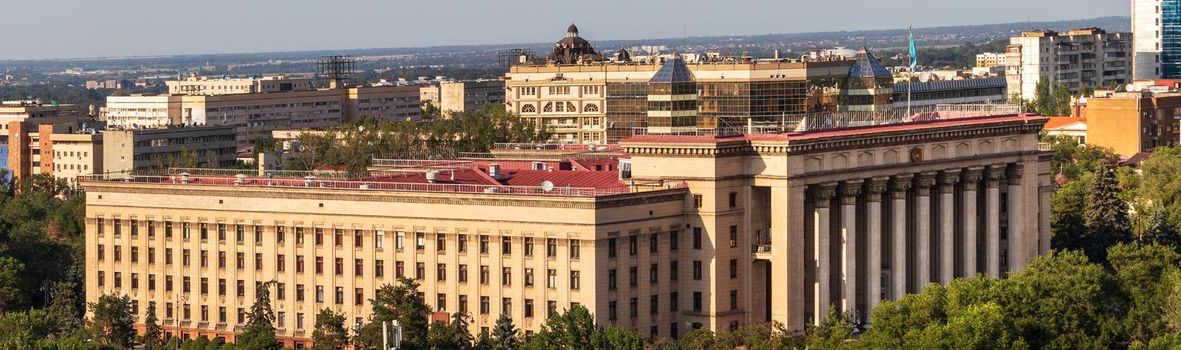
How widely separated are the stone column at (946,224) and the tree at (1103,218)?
2780 cm

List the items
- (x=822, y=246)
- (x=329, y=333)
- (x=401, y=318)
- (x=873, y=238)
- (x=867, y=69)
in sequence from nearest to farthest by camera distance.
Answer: (x=401, y=318), (x=329, y=333), (x=822, y=246), (x=873, y=238), (x=867, y=69)

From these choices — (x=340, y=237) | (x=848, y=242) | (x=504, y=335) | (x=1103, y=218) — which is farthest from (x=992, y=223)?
(x=504, y=335)

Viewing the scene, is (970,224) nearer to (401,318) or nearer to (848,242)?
(848,242)

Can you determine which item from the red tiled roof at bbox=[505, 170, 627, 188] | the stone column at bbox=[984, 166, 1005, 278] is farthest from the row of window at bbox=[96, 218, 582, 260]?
the stone column at bbox=[984, 166, 1005, 278]

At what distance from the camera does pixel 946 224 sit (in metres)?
150

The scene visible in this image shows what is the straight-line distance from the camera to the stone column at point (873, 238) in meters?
142

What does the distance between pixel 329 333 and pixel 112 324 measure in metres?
13.7

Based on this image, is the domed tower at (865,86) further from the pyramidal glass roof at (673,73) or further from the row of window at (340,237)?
the row of window at (340,237)

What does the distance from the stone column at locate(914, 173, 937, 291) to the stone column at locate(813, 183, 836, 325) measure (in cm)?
1014

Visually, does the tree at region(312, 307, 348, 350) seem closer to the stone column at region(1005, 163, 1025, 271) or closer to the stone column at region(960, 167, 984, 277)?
the stone column at region(960, 167, 984, 277)

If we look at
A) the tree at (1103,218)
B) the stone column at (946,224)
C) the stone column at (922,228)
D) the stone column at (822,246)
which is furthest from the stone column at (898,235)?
the tree at (1103,218)

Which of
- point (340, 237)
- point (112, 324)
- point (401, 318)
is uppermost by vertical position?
point (340, 237)

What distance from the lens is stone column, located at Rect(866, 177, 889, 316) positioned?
14212 cm

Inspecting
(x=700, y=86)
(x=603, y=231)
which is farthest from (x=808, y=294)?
(x=700, y=86)
